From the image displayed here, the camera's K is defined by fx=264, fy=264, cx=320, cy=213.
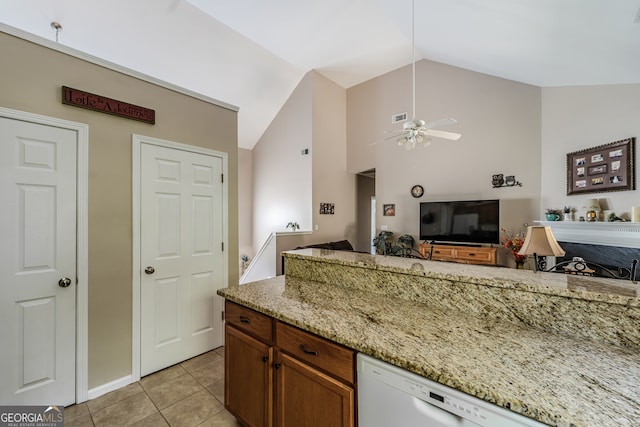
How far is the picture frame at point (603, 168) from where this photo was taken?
122 inches

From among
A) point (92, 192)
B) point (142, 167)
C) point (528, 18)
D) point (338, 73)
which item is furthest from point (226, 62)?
point (528, 18)

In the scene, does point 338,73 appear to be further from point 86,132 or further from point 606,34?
point 86,132

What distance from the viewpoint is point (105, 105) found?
204cm

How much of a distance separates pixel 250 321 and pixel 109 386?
152 cm

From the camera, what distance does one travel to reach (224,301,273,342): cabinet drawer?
1.41 m

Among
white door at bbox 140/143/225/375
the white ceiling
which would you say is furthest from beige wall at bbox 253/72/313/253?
white door at bbox 140/143/225/375

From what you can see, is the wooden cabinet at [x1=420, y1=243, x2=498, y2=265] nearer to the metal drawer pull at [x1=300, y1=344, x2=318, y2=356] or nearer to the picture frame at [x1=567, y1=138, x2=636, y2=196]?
the picture frame at [x1=567, y1=138, x2=636, y2=196]

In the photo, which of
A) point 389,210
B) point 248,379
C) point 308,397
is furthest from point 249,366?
point 389,210

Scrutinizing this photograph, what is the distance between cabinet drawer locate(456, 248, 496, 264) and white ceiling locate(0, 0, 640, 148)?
270cm

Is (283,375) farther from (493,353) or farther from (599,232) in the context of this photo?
(599,232)

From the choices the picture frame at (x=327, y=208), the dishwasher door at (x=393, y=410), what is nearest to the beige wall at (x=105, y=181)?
the dishwasher door at (x=393, y=410)

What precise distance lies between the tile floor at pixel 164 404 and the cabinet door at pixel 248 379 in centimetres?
30

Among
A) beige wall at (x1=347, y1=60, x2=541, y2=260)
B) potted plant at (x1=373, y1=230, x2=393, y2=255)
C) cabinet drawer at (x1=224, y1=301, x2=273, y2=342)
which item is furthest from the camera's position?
potted plant at (x1=373, y1=230, x2=393, y2=255)

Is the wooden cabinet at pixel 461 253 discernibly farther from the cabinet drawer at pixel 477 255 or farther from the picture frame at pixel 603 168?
the picture frame at pixel 603 168
